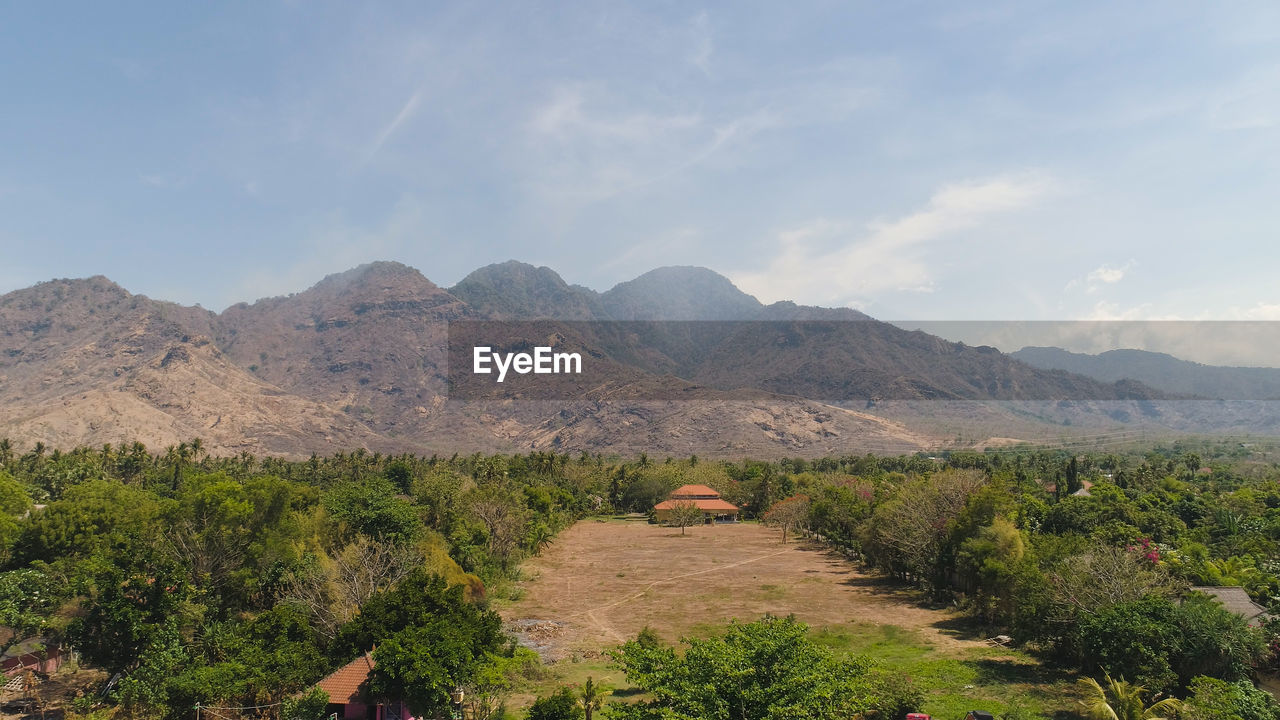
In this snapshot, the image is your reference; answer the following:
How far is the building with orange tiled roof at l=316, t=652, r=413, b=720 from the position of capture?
21.5m

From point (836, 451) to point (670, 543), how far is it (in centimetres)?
11291

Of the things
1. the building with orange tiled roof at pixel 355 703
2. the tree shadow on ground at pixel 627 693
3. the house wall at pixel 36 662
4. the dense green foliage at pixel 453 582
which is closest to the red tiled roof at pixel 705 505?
the dense green foliage at pixel 453 582

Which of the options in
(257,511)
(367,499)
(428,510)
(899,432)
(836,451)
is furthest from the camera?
(899,432)

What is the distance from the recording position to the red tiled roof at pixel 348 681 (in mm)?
21719

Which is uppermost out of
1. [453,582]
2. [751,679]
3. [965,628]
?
[751,679]

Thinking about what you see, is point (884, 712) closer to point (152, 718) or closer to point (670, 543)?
point (152, 718)

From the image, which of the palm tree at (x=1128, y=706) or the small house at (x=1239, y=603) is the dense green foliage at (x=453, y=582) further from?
the small house at (x=1239, y=603)

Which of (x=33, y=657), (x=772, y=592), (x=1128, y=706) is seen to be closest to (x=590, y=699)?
(x=1128, y=706)

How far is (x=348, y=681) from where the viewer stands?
22.3m

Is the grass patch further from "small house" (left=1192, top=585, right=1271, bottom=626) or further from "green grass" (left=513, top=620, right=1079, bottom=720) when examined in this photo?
"small house" (left=1192, top=585, right=1271, bottom=626)

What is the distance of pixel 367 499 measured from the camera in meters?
42.2

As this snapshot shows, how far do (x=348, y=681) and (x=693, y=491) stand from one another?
72551 mm

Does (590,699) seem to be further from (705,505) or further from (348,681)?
(705,505)

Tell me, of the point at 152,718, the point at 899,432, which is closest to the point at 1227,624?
the point at 152,718
